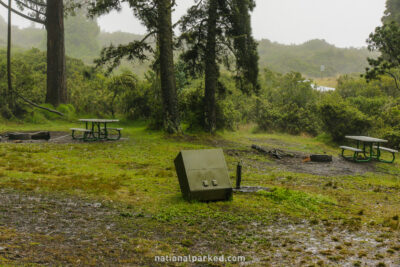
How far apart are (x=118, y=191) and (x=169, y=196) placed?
40.4 inches

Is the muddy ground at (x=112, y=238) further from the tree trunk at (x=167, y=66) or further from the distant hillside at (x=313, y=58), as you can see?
the distant hillside at (x=313, y=58)

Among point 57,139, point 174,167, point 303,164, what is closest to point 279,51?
point 303,164

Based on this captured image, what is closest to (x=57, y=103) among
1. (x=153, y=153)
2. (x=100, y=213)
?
(x=153, y=153)

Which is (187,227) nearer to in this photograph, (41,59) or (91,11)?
(91,11)

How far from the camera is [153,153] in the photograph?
10.9m

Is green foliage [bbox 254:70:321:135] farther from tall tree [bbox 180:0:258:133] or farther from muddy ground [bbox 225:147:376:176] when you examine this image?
muddy ground [bbox 225:147:376:176]

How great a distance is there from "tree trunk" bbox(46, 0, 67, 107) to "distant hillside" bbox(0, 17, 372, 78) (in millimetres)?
46317

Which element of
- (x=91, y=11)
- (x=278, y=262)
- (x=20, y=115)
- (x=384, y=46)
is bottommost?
(x=278, y=262)

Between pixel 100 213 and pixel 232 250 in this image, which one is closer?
pixel 232 250

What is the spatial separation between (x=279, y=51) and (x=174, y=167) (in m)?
91.8

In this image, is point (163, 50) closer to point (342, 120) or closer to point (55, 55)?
point (55, 55)

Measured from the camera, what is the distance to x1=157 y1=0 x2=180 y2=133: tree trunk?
46.5 feet

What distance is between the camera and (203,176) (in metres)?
5.78

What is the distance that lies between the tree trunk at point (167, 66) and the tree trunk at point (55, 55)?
24.6 feet
